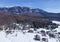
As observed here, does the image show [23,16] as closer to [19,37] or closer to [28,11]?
[28,11]

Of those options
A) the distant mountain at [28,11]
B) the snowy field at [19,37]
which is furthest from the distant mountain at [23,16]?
the snowy field at [19,37]

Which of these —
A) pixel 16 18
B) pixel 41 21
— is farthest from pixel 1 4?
pixel 41 21

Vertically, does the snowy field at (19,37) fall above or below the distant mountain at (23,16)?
below

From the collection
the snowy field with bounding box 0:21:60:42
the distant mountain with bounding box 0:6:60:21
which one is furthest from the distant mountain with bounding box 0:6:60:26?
the snowy field with bounding box 0:21:60:42

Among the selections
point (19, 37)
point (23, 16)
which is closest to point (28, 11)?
point (23, 16)

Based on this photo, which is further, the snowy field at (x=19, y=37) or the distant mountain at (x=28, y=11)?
the distant mountain at (x=28, y=11)

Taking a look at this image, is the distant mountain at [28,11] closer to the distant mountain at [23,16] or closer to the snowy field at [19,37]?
the distant mountain at [23,16]

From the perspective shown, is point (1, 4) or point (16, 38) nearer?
point (16, 38)

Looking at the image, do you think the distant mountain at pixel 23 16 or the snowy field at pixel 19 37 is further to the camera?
the distant mountain at pixel 23 16

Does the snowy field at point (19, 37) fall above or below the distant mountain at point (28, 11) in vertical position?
below

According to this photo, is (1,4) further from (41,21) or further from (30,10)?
(41,21)

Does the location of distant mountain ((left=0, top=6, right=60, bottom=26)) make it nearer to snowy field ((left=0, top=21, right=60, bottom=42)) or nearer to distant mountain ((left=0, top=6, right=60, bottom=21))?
distant mountain ((left=0, top=6, right=60, bottom=21))
